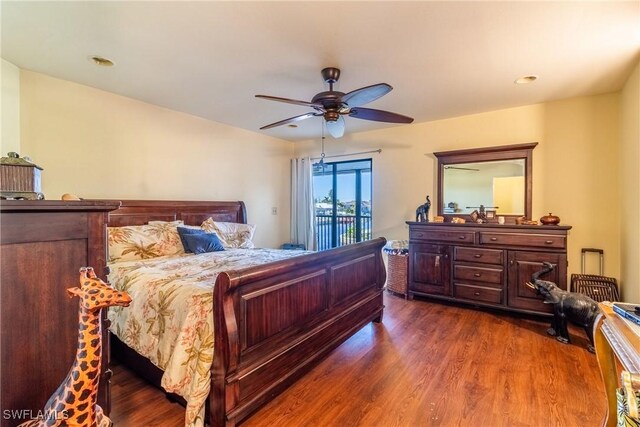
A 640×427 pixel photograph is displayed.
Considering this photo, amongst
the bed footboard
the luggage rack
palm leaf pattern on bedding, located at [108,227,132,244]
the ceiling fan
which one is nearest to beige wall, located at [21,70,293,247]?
palm leaf pattern on bedding, located at [108,227,132,244]

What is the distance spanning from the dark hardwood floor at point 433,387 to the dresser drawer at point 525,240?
0.92m

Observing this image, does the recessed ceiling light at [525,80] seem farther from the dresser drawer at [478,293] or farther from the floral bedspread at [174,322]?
the floral bedspread at [174,322]

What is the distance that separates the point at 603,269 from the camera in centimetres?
332

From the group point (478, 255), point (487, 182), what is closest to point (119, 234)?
point (478, 255)

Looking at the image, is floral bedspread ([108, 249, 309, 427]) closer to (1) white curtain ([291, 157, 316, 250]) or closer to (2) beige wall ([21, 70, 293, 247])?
(2) beige wall ([21, 70, 293, 247])

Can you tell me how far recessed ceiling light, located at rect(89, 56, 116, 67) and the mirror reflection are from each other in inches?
158

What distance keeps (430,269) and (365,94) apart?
2.62 meters

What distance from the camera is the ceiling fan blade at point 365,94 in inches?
81.7

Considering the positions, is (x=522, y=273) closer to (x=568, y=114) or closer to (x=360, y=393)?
(x=568, y=114)

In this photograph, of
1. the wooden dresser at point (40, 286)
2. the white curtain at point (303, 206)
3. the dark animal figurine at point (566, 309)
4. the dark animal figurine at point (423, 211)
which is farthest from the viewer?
the white curtain at point (303, 206)

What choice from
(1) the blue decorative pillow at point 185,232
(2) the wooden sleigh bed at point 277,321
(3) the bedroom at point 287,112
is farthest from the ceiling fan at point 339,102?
(1) the blue decorative pillow at point 185,232

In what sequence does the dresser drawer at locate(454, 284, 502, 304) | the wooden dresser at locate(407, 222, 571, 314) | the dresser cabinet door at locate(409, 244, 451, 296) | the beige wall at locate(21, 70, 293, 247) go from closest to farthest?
the beige wall at locate(21, 70, 293, 247) → the wooden dresser at locate(407, 222, 571, 314) → the dresser drawer at locate(454, 284, 502, 304) → the dresser cabinet door at locate(409, 244, 451, 296)

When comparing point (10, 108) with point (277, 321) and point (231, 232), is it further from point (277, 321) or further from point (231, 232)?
point (277, 321)

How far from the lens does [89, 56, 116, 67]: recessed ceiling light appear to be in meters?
2.48
